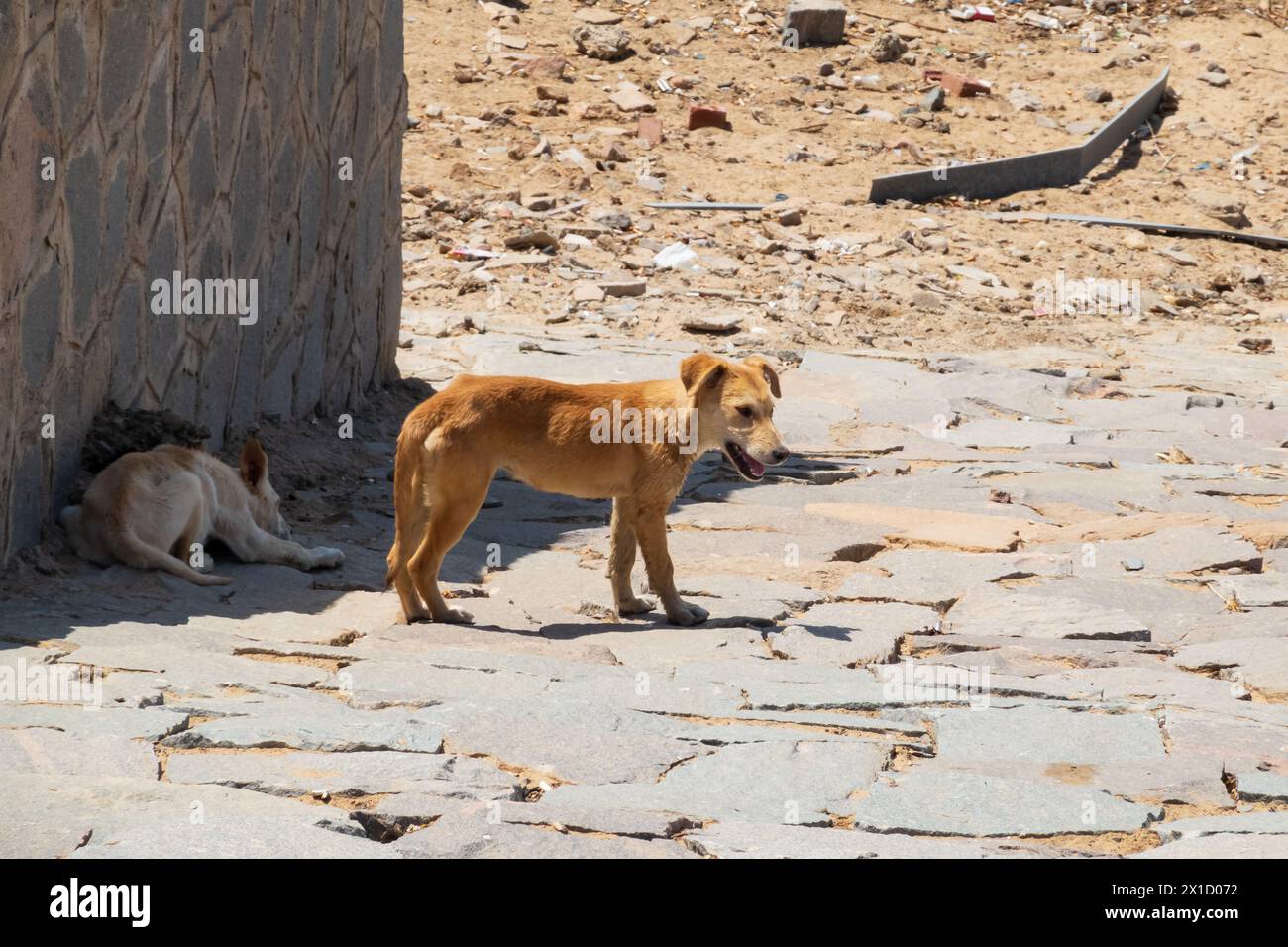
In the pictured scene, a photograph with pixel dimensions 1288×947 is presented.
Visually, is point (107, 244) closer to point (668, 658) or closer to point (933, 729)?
point (668, 658)

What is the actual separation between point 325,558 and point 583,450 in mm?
1658

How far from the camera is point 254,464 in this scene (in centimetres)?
784

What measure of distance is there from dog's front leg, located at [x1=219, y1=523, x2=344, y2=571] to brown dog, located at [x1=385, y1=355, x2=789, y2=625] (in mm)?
960

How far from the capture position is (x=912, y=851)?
402cm

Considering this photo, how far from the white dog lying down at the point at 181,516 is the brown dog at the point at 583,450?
1063 millimetres

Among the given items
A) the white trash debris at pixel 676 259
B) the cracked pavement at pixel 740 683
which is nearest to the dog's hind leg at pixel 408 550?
the cracked pavement at pixel 740 683

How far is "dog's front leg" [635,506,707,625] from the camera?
269 inches

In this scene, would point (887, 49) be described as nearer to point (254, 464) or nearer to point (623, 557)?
point (254, 464)

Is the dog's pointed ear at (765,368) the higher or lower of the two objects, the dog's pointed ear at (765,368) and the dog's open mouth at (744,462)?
the higher

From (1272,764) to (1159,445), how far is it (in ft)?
20.1

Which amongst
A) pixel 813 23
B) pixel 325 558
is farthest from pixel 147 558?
pixel 813 23

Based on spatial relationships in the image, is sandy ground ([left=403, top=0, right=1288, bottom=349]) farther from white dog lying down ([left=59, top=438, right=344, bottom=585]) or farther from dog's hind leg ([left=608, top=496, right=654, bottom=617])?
dog's hind leg ([left=608, top=496, right=654, bottom=617])

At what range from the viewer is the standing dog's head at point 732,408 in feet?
22.2

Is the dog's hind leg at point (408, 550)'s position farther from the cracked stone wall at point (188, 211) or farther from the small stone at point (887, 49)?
the small stone at point (887, 49)
